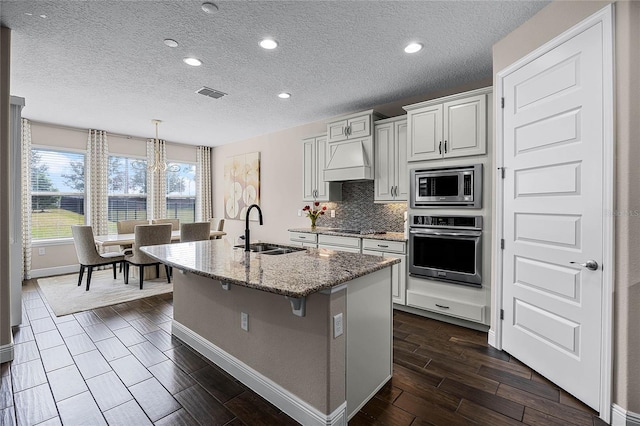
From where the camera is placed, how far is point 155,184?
651 centimetres

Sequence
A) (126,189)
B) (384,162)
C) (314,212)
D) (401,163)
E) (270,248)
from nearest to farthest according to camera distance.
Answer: (270,248)
(401,163)
(384,162)
(314,212)
(126,189)

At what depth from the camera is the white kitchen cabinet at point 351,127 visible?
13.1 feet

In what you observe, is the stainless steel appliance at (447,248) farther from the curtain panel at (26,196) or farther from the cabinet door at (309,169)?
the curtain panel at (26,196)

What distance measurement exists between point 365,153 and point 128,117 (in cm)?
384

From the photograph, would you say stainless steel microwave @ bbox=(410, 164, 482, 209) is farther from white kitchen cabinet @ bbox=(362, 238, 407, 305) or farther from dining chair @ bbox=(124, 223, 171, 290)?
dining chair @ bbox=(124, 223, 171, 290)

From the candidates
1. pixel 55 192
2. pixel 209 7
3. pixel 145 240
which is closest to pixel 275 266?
pixel 209 7

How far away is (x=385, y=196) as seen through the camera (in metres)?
3.90

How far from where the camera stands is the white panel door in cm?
184

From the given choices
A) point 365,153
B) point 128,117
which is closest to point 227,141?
point 128,117

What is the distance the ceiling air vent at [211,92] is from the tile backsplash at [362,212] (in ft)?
7.18

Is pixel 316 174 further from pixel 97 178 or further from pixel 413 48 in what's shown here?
pixel 97 178

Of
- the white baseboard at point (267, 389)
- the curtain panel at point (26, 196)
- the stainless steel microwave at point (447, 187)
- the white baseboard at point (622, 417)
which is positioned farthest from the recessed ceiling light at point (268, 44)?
the curtain panel at point (26, 196)

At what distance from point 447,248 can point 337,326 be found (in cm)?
198

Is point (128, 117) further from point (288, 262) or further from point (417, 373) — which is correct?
point (417, 373)
